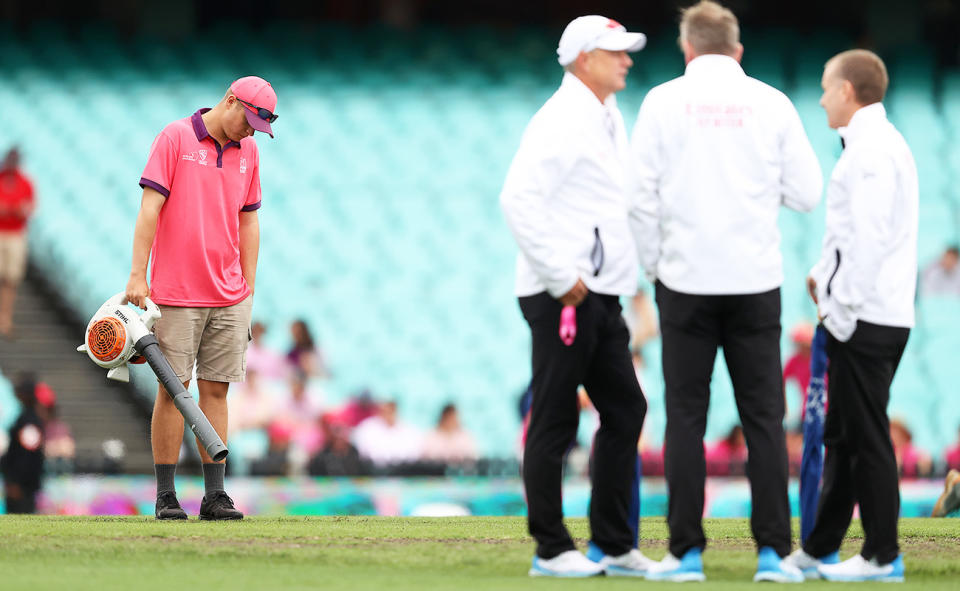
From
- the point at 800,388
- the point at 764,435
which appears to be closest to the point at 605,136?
the point at 764,435

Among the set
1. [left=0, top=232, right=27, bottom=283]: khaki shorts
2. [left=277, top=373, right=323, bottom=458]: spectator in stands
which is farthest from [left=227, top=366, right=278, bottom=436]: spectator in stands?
[left=0, top=232, right=27, bottom=283]: khaki shorts

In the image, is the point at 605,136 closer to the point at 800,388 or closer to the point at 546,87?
the point at 800,388

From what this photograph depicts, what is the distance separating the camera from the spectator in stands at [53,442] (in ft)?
35.8

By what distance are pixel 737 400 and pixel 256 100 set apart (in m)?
2.62

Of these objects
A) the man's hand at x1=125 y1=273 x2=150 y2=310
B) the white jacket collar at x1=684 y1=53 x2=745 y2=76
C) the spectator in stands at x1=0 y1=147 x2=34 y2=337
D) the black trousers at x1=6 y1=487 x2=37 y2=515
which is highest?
the spectator in stands at x1=0 y1=147 x2=34 y2=337

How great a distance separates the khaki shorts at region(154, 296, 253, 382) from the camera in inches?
242

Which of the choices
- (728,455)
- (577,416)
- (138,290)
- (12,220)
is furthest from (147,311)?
(12,220)

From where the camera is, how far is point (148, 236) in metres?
6.00

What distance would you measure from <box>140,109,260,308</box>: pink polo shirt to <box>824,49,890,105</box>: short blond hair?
279 cm

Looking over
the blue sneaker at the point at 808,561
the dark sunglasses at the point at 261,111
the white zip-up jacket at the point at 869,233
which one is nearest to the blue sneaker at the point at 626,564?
the blue sneaker at the point at 808,561

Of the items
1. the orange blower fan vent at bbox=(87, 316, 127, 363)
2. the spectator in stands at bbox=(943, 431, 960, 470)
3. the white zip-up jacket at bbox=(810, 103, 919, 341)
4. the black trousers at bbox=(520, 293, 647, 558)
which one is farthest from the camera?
the spectator in stands at bbox=(943, 431, 960, 470)

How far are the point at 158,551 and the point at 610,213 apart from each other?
2090 mm

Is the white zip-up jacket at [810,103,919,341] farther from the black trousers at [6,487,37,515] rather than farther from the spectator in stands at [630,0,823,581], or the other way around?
the black trousers at [6,487,37,515]

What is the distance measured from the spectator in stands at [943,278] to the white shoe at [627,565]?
10788 millimetres
